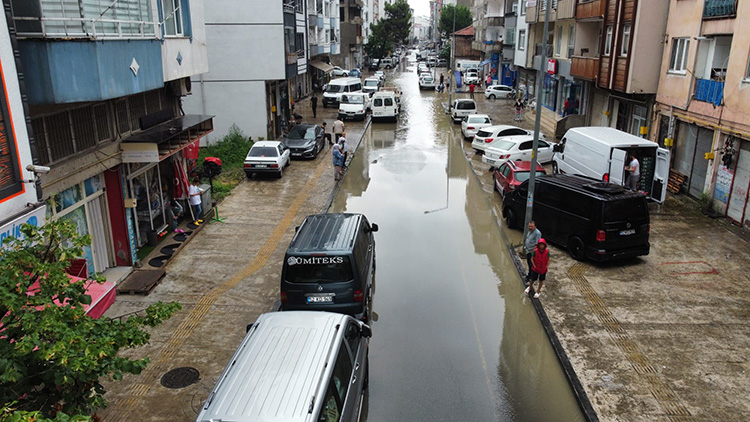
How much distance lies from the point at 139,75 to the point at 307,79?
4205 centimetres

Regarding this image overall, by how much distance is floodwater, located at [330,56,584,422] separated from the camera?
27.0 feet

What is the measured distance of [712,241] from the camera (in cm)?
1470

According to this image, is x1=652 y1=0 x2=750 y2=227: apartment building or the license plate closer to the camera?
the license plate

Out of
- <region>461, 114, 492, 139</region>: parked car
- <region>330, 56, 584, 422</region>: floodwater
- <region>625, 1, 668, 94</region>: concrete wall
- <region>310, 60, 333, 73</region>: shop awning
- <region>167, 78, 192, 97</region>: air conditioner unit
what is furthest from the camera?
<region>310, 60, 333, 73</region>: shop awning

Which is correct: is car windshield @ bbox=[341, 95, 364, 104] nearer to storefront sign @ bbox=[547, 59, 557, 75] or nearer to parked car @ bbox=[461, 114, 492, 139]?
parked car @ bbox=[461, 114, 492, 139]

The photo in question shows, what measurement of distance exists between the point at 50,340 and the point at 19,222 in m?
3.86

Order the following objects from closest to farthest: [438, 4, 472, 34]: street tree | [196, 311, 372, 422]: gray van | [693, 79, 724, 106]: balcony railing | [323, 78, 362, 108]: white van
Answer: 1. [196, 311, 372, 422]: gray van
2. [693, 79, 724, 106]: balcony railing
3. [323, 78, 362, 108]: white van
4. [438, 4, 472, 34]: street tree

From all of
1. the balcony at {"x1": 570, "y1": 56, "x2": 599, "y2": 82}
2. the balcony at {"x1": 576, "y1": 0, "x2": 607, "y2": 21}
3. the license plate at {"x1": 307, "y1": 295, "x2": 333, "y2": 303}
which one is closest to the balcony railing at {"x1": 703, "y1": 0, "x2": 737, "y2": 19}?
the balcony at {"x1": 576, "y1": 0, "x2": 607, "y2": 21}

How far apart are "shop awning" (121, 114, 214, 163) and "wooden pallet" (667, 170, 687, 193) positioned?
636 inches

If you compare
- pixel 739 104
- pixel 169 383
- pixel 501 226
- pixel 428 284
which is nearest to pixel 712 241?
pixel 739 104

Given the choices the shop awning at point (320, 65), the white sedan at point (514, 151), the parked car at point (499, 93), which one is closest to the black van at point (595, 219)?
the white sedan at point (514, 151)

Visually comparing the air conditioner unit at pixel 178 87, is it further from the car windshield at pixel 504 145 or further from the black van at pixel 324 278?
the car windshield at pixel 504 145

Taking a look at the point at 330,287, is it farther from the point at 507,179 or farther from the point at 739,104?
the point at 739,104

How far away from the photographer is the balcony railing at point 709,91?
16625mm
